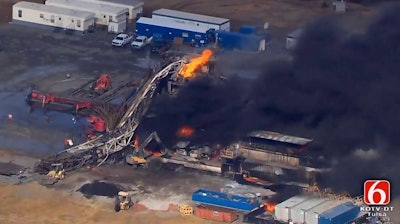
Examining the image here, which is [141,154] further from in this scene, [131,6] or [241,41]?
[131,6]

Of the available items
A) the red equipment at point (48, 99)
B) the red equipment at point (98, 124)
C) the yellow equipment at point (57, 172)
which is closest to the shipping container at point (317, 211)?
the yellow equipment at point (57, 172)

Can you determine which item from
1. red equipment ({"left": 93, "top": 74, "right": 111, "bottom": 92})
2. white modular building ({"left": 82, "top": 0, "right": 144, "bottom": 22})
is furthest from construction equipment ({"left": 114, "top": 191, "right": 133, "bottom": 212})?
white modular building ({"left": 82, "top": 0, "right": 144, "bottom": 22})

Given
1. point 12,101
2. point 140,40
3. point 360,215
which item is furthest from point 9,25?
point 360,215

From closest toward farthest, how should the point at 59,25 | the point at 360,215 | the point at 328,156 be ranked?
the point at 360,215 < the point at 328,156 < the point at 59,25

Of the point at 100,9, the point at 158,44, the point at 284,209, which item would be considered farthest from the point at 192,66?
the point at 100,9

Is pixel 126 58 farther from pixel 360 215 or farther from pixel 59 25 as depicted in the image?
pixel 360 215

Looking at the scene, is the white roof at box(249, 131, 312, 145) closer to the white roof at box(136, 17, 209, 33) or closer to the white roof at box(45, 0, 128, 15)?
the white roof at box(136, 17, 209, 33)
